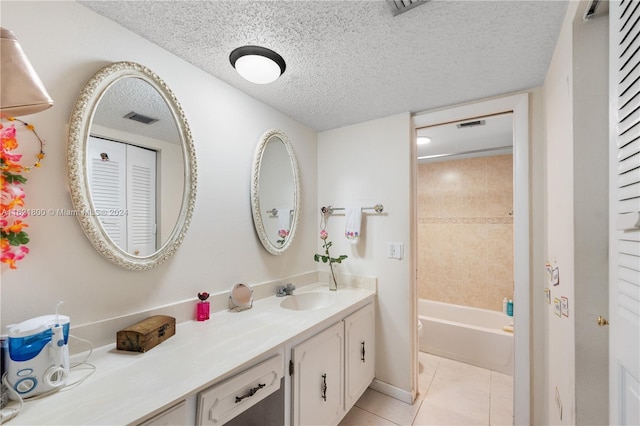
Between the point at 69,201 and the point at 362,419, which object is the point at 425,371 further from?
the point at 69,201

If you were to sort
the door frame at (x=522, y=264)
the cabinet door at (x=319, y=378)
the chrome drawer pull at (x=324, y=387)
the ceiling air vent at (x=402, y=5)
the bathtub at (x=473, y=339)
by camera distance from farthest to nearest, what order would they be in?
1. the bathtub at (x=473, y=339)
2. the door frame at (x=522, y=264)
3. the chrome drawer pull at (x=324, y=387)
4. the cabinet door at (x=319, y=378)
5. the ceiling air vent at (x=402, y=5)

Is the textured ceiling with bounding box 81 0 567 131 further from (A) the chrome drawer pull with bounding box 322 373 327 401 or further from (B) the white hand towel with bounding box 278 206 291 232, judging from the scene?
(A) the chrome drawer pull with bounding box 322 373 327 401

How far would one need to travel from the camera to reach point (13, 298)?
35.5 inches

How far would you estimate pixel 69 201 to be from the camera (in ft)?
3.43

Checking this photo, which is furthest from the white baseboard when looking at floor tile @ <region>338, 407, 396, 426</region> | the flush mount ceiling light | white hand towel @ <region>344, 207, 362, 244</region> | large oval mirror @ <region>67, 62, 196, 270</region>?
the flush mount ceiling light

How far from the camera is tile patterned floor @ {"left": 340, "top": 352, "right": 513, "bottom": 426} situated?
6.07 ft

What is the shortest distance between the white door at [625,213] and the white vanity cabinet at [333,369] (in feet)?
3.77

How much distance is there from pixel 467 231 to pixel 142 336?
11.6ft

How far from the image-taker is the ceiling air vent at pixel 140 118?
1.24 metres

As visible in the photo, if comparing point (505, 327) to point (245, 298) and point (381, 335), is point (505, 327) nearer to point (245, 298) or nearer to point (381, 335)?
point (381, 335)

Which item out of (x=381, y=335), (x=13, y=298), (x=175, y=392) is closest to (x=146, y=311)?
(x=13, y=298)

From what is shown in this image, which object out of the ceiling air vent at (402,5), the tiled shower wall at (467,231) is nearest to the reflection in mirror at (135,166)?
the ceiling air vent at (402,5)

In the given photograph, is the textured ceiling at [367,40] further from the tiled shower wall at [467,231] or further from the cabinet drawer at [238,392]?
the tiled shower wall at [467,231]

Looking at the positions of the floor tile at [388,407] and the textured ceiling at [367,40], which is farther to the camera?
the floor tile at [388,407]
